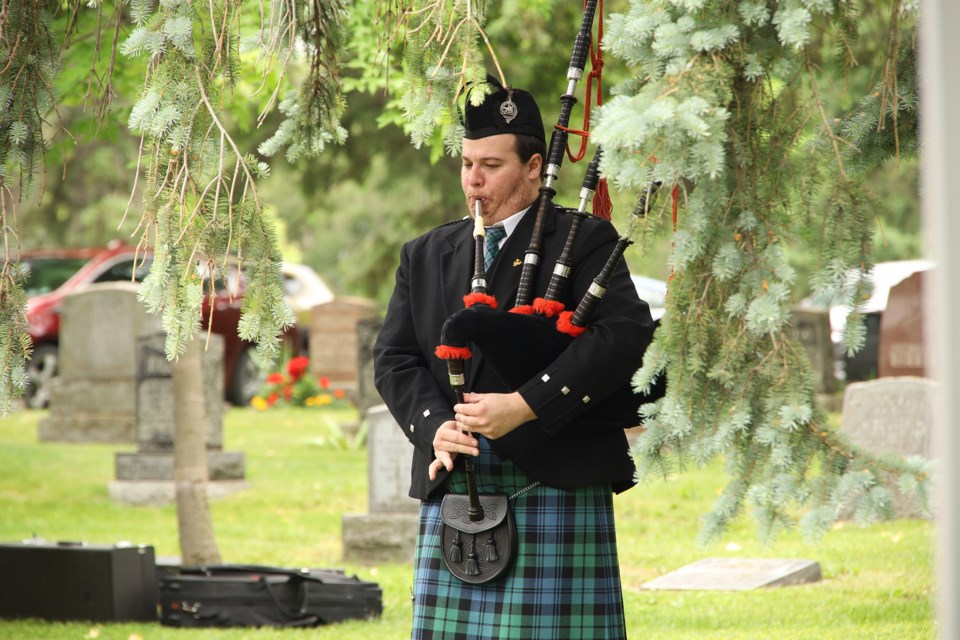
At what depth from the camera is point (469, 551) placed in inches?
118

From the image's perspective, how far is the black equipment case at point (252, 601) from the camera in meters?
5.80

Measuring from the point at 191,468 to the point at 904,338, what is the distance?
605 cm

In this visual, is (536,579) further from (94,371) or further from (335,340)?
(335,340)

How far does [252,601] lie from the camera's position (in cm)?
582

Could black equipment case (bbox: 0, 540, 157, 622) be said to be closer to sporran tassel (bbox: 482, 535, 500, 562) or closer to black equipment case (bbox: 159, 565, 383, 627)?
black equipment case (bbox: 159, 565, 383, 627)

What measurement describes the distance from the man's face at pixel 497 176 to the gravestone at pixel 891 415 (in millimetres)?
5253

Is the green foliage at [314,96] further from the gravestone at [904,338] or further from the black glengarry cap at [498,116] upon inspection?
the gravestone at [904,338]

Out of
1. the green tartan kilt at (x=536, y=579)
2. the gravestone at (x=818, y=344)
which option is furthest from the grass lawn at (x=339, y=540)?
the gravestone at (x=818, y=344)

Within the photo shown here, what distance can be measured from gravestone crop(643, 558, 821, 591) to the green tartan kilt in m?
3.37

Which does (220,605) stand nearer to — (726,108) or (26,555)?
(26,555)

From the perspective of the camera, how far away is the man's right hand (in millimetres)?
2920

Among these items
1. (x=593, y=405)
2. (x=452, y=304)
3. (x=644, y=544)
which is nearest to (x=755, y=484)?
(x=593, y=405)

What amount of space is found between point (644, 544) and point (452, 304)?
5.00 m

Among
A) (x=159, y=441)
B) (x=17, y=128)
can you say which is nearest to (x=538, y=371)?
(x=17, y=128)
